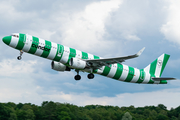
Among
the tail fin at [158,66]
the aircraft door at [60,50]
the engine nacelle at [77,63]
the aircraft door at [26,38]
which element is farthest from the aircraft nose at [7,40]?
the tail fin at [158,66]

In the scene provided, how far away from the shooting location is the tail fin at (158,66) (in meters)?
59.4

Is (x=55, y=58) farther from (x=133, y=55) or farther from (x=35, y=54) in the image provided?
(x=133, y=55)

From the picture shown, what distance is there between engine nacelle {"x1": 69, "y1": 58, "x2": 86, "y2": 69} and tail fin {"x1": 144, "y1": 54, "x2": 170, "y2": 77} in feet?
57.3

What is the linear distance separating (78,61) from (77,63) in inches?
15.0

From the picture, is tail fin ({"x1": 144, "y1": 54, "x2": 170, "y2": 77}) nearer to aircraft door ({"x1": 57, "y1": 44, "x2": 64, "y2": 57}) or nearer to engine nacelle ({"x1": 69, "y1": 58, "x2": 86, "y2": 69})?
engine nacelle ({"x1": 69, "y1": 58, "x2": 86, "y2": 69})

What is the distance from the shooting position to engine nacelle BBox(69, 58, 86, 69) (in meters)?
45.5

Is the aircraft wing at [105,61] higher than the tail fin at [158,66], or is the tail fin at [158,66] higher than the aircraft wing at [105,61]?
the tail fin at [158,66]

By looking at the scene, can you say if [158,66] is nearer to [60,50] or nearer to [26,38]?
[60,50]

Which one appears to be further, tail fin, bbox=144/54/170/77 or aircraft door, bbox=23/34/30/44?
tail fin, bbox=144/54/170/77

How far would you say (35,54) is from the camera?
44625 mm

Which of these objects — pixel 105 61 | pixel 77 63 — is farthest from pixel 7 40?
pixel 105 61

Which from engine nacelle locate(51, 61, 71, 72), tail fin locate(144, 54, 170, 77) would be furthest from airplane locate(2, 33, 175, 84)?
tail fin locate(144, 54, 170, 77)

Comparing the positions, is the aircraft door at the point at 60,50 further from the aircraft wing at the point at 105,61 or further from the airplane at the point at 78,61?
the aircraft wing at the point at 105,61

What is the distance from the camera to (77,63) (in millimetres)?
45812
